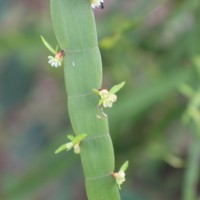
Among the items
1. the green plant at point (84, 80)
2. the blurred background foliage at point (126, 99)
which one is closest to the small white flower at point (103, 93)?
the green plant at point (84, 80)

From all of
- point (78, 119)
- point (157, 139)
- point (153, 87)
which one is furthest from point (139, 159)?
point (78, 119)

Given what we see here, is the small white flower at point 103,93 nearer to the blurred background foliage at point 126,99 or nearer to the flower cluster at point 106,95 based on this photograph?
the flower cluster at point 106,95

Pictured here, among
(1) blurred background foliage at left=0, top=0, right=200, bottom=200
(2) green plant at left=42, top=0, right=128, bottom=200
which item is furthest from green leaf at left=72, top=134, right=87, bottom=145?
(1) blurred background foliage at left=0, top=0, right=200, bottom=200

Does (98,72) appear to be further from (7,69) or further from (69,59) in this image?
(7,69)

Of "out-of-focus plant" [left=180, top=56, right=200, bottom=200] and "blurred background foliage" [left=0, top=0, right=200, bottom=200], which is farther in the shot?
"blurred background foliage" [left=0, top=0, right=200, bottom=200]

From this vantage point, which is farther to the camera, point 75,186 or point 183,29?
point 75,186

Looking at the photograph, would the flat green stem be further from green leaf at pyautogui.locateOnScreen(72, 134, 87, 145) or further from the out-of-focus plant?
the out-of-focus plant

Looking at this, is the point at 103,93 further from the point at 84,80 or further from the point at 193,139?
the point at 193,139
